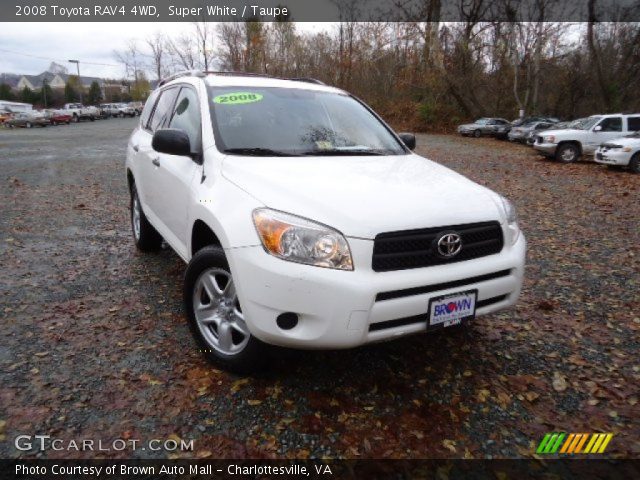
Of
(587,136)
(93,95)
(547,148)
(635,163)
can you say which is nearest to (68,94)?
(93,95)

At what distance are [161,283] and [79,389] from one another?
1.64 meters

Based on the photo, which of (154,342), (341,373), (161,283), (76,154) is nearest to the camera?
(341,373)

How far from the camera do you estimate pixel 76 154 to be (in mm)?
15883

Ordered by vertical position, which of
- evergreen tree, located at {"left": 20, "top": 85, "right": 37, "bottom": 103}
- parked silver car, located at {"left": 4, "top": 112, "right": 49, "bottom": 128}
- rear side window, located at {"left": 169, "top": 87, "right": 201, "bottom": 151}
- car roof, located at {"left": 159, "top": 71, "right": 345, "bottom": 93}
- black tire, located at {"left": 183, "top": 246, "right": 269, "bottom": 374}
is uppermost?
evergreen tree, located at {"left": 20, "top": 85, "right": 37, "bottom": 103}

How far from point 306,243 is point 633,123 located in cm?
1640

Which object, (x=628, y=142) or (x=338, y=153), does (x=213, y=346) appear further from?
(x=628, y=142)

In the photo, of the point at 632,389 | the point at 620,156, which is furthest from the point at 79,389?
the point at 620,156

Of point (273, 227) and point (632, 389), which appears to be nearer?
point (273, 227)

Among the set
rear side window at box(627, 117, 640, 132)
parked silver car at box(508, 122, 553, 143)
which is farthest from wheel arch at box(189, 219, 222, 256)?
parked silver car at box(508, 122, 553, 143)

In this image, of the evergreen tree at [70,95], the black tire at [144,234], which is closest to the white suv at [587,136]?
the black tire at [144,234]

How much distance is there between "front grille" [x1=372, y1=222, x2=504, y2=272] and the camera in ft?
7.52

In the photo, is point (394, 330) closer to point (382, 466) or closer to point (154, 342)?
point (382, 466)

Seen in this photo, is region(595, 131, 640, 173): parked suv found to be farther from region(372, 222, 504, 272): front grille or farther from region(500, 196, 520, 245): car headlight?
region(372, 222, 504, 272): front grille

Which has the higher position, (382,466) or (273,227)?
(273,227)
